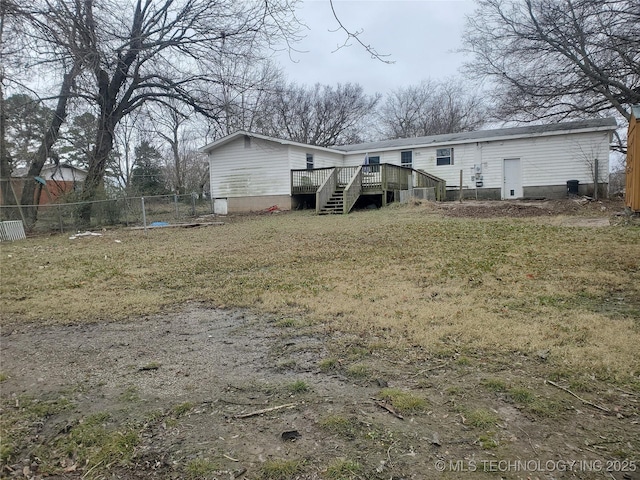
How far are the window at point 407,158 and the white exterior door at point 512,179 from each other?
188 inches

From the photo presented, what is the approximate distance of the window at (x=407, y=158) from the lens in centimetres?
2184

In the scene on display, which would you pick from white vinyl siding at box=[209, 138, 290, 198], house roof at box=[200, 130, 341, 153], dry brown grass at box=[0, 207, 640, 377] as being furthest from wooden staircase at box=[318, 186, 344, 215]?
dry brown grass at box=[0, 207, 640, 377]

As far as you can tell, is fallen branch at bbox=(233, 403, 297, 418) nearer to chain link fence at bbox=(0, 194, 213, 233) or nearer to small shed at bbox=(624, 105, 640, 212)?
small shed at bbox=(624, 105, 640, 212)

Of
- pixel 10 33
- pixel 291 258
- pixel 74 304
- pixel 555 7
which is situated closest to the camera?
pixel 10 33

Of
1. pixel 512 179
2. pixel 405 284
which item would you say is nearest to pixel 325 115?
pixel 512 179

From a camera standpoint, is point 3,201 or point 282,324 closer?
point 282,324

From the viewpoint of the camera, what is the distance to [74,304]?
4965 mm

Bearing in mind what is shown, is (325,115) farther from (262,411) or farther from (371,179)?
(262,411)

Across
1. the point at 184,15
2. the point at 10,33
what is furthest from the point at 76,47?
the point at 184,15

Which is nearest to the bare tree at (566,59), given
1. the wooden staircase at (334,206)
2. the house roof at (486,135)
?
the house roof at (486,135)

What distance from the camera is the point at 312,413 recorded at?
7.61 feet

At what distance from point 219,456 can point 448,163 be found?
20.8 m

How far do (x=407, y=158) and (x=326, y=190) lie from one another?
743 centimetres

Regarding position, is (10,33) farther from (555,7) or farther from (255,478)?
(555,7)
